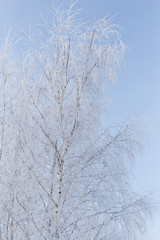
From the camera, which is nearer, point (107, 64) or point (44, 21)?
point (107, 64)

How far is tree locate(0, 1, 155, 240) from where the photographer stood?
14.5ft

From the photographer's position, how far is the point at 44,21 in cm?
537

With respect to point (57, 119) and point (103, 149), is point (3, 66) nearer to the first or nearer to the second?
point (57, 119)

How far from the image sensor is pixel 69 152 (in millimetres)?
4715

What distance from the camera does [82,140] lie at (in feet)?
15.6

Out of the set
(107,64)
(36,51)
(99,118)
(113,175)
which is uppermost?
(36,51)

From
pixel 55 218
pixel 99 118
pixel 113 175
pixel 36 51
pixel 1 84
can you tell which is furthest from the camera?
pixel 1 84

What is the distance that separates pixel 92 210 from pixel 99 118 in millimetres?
1272

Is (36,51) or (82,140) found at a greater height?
(36,51)

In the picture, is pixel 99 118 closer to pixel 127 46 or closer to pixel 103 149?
pixel 103 149

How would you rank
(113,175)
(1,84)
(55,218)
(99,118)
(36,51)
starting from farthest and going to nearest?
(1,84), (36,51), (99,118), (113,175), (55,218)

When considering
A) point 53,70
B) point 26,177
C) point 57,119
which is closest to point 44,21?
point 53,70

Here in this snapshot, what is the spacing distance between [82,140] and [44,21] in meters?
1.97

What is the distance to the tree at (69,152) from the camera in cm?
441
